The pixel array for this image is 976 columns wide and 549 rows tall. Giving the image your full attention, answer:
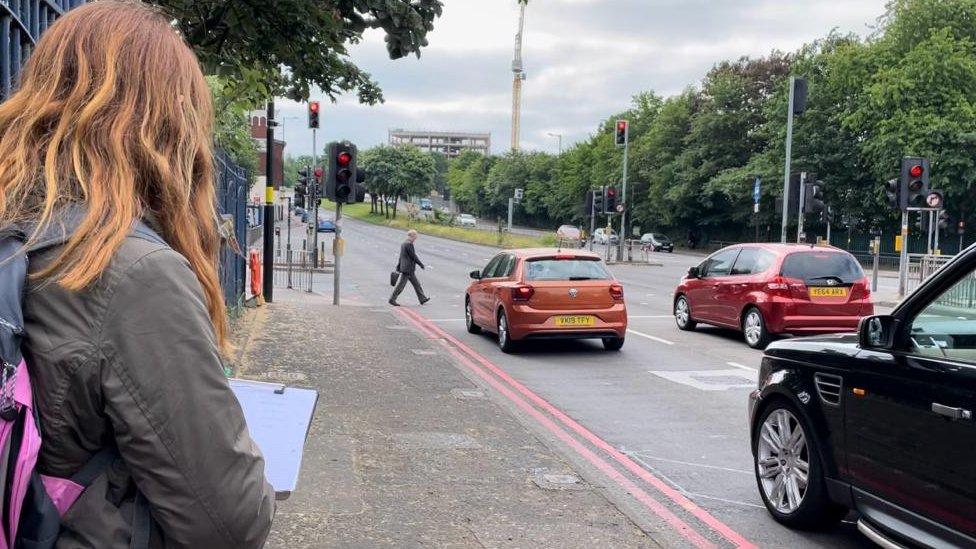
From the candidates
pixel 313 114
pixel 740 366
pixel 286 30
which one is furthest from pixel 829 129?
pixel 286 30

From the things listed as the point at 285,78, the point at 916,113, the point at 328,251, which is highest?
the point at 916,113

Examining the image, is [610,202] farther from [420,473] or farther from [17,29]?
[17,29]

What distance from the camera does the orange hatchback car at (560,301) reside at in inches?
464

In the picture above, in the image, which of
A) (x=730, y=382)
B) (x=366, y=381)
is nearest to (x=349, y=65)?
(x=366, y=381)

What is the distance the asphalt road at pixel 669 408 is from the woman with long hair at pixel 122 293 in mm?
3653

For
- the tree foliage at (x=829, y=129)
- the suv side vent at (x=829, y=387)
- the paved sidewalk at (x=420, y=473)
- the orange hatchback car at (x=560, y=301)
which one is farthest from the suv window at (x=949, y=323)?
the tree foliage at (x=829, y=129)

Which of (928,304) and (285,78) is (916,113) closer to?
(285,78)

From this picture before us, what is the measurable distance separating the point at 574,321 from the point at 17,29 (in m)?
8.75

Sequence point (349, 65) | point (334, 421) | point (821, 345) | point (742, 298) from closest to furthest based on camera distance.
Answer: point (821, 345) < point (334, 421) < point (349, 65) < point (742, 298)

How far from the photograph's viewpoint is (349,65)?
35.1 feet

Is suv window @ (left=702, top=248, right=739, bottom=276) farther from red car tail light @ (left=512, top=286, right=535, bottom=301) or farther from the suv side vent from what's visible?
the suv side vent

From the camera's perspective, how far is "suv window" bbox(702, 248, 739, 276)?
45.3 ft

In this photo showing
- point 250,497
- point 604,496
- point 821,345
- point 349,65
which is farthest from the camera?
point 349,65

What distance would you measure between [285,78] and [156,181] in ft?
32.2
